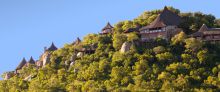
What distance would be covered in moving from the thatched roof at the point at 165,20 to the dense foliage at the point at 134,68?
269 centimetres

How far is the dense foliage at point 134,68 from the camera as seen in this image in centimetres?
11325

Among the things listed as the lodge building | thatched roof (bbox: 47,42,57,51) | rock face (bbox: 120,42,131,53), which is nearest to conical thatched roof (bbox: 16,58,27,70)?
thatched roof (bbox: 47,42,57,51)

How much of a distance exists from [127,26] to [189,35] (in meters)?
16.8

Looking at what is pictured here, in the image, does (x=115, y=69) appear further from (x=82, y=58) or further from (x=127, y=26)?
(x=127, y=26)

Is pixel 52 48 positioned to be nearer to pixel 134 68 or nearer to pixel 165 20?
pixel 165 20

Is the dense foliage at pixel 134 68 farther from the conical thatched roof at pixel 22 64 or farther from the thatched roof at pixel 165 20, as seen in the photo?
the conical thatched roof at pixel 22 64

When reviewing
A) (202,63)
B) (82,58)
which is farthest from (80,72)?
(202,63)

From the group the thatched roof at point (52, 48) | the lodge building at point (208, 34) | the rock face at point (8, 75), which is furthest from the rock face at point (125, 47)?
the rock face at point (8, 75)

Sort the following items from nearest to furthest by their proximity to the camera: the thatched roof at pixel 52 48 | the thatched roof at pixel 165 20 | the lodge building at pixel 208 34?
the lodge building at pixel 208 34 → the thatched roof at pixel 165 20 → the thatched roof at pixel 52 48

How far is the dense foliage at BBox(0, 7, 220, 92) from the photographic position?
4459 inches

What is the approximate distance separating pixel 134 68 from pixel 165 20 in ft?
50.9

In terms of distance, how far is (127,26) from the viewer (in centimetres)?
13975

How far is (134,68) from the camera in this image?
119938 mm

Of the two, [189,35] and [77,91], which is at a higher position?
[189,35]
